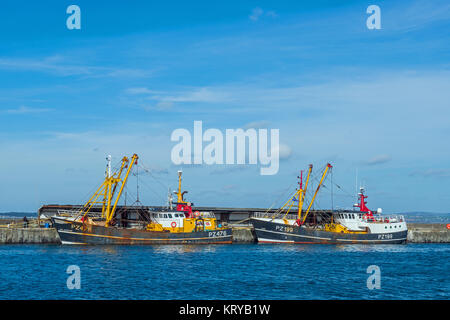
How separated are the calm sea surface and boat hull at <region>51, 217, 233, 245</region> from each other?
2.02 metres

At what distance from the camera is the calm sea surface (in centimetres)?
3259

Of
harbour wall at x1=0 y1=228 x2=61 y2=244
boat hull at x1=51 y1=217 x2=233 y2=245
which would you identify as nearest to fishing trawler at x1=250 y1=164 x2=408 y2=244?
boat hull at x1=51 y1=217 x2=233 y2=245

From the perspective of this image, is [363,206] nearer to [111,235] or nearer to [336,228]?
[336,228]

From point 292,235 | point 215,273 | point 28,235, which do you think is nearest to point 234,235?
point 292,235

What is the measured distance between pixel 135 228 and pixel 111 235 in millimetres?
5603

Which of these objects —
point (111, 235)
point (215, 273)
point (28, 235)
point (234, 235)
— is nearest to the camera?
point (215, 273)

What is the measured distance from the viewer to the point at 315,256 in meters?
55.3

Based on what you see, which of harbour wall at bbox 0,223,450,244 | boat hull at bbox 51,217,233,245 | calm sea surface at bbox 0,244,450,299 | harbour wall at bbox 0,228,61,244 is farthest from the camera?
harbour wall at bbox 0,223,450,244

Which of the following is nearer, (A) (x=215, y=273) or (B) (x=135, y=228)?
(A) (x=215, y=273)

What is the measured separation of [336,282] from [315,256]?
17993 millimetres

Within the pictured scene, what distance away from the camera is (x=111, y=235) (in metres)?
61.8

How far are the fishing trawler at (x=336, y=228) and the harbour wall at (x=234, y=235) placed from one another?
161 inches

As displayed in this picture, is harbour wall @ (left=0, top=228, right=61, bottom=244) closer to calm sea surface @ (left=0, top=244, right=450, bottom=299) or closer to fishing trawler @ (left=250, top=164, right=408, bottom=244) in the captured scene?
calm sea surface @ (left=0, top=244, right=450, bottom=299)
